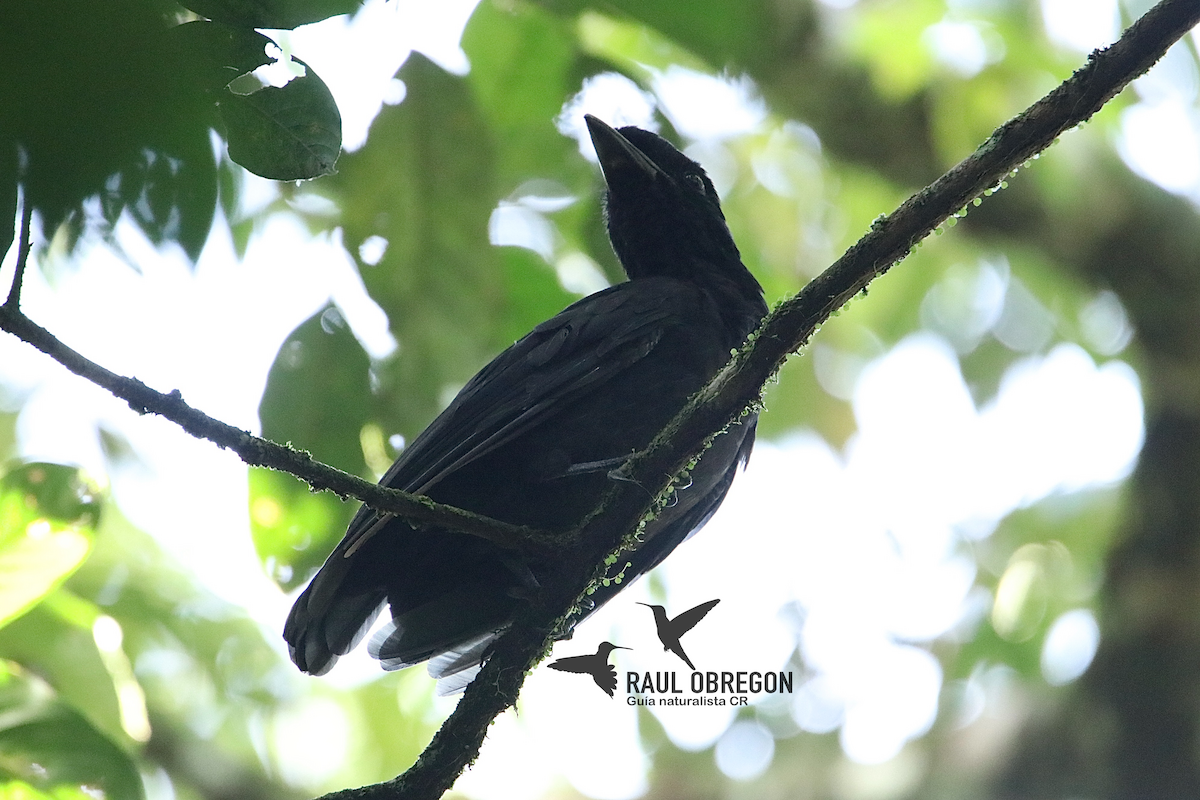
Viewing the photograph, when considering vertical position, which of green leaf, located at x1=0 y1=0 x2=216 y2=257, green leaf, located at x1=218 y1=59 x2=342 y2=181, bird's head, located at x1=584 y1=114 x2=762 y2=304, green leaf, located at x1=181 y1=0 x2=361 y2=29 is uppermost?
bird's head, located at x1=584 y1=114 x2=762 y2=304

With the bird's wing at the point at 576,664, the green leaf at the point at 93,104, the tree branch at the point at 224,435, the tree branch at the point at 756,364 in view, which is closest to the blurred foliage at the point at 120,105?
the green leaf at the point at 93,104

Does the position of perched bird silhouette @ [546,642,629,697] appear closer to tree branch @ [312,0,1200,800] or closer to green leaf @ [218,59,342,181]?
tree branch @ [312,0,1200,800]

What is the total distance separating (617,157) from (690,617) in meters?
1.80

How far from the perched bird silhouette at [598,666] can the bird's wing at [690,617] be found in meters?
0.35

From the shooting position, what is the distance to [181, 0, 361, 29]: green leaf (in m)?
1.66

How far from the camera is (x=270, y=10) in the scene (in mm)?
1718

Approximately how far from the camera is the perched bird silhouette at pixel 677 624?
3588 millimetres

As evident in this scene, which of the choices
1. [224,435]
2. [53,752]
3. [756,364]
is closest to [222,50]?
[224,435]

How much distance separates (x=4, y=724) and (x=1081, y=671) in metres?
5.71

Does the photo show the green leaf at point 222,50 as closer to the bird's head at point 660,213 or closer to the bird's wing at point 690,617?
the bird's head at point 660,213

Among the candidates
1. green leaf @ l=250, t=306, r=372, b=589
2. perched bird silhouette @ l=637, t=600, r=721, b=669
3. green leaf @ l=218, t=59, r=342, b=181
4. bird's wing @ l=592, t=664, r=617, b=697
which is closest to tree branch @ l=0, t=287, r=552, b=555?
green leaf @ l=218, t=59, r=342, b=181

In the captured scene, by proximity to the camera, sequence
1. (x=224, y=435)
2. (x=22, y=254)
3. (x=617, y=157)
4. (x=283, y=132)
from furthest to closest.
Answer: (x=617, y=157) → (x=224, y=435) → (x=283, y=132) → (x=22, y=254)

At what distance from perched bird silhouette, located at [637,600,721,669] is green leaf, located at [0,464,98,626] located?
1818 mm

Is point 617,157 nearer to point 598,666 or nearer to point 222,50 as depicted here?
point 598,666
